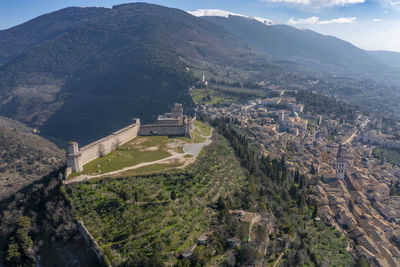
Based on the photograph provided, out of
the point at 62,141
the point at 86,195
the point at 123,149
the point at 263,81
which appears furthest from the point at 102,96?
the point at 86,195

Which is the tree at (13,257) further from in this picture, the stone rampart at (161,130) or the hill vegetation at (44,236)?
the stone rampart at (161,130)

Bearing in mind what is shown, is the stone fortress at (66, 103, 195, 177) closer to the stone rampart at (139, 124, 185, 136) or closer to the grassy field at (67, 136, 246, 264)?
the stone rampart at (139, 124, 185, 136)

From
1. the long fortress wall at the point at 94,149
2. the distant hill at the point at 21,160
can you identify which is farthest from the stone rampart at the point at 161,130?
the distant hill at the point at 21,160

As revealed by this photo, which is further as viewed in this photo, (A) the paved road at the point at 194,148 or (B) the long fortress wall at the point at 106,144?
(A) the paved road at the point at 194,148

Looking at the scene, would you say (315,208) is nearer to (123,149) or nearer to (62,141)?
(123,149)

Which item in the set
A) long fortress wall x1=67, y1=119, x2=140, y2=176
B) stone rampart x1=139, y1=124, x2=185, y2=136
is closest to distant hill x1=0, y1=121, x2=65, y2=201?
long fortress wall x1=67, y1=119, x2=140, y2=176

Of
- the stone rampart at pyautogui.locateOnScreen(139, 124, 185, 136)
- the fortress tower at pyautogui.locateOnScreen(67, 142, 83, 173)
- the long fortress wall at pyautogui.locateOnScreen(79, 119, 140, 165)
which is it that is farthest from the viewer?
the stone rampart at pyautogui.locateOnScreen(139, 124, 185, 136)
